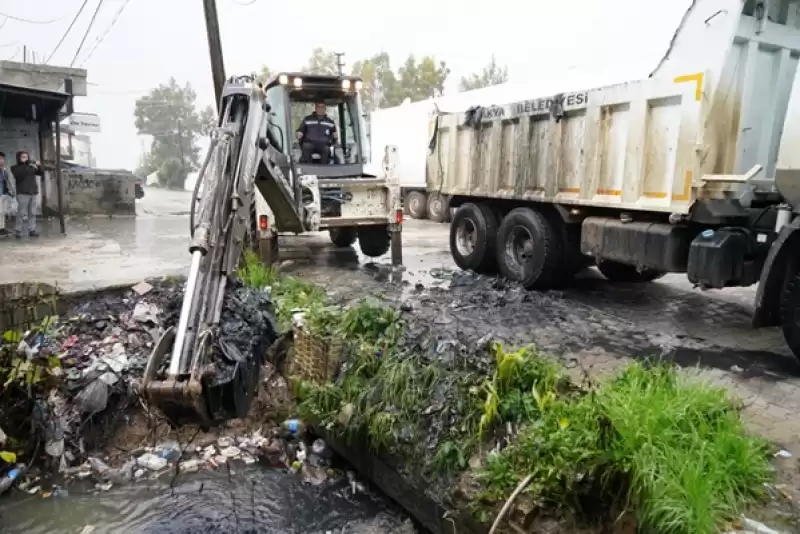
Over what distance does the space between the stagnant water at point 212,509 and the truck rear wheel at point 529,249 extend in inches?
Result: 128

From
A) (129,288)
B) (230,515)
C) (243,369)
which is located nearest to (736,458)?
→ (243,369)

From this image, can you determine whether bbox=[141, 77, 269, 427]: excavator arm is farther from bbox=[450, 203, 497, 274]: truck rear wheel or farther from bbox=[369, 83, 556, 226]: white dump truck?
bbox=[369, 83, 556, 226]: white dump truck

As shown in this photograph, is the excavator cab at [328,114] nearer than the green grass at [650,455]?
No

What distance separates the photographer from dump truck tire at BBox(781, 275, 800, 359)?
379 centimetres

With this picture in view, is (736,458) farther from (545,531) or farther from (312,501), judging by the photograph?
(312,501)

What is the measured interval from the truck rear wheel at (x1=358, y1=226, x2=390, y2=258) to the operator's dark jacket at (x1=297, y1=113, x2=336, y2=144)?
1569 millimetres

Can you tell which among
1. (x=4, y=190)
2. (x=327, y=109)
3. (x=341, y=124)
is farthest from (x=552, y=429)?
(x=4, y=190)

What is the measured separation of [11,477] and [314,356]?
2.22m

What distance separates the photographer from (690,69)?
15.2ft

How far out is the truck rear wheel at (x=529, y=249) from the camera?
20.0ft

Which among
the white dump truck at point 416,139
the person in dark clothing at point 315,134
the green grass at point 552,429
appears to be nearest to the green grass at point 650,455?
the green grass at point 552,429

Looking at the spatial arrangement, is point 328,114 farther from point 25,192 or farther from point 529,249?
point 25,192

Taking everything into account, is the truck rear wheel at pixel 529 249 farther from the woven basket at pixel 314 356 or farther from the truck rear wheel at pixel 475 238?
the woven basket at pixel 314 356

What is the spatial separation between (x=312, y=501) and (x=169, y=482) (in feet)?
3.42
